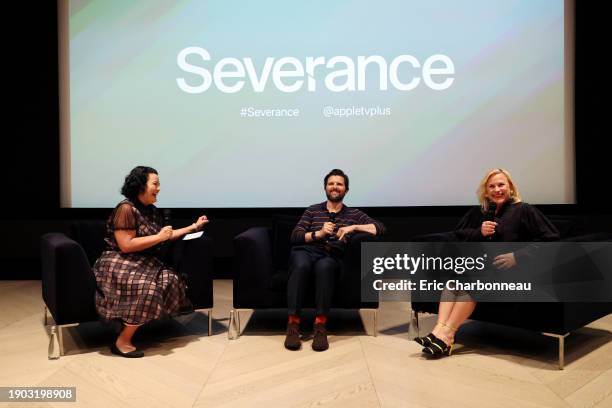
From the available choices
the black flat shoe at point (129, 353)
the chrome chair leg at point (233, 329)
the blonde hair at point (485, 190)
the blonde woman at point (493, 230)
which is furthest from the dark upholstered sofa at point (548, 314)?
the black flat shoe at point (129, 353)

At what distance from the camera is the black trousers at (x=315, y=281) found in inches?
121

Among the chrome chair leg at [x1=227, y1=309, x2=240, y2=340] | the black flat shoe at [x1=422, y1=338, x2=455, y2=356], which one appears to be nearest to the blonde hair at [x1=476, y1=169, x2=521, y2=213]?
the black flat shoe at [x1=422, y1=338, x2=455, y2=356]

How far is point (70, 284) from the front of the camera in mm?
2816

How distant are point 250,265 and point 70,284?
1051mm

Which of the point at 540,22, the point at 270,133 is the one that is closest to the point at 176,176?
the point at 270,133

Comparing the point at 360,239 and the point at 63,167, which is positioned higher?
the point at 63,167

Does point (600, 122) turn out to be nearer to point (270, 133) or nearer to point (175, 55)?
point (270, 133)

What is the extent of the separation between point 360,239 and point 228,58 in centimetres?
239

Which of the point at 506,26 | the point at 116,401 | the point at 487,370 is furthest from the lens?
the point at 506,26

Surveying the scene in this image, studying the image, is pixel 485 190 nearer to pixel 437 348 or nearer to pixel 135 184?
pixel 437 348

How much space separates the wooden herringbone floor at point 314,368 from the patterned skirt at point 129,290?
24cm

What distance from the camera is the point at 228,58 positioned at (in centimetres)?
467

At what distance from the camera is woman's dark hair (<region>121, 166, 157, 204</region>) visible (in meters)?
2.95

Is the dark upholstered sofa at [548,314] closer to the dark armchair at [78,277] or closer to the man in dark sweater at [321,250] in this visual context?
the man in dark sweater at [321,250]
